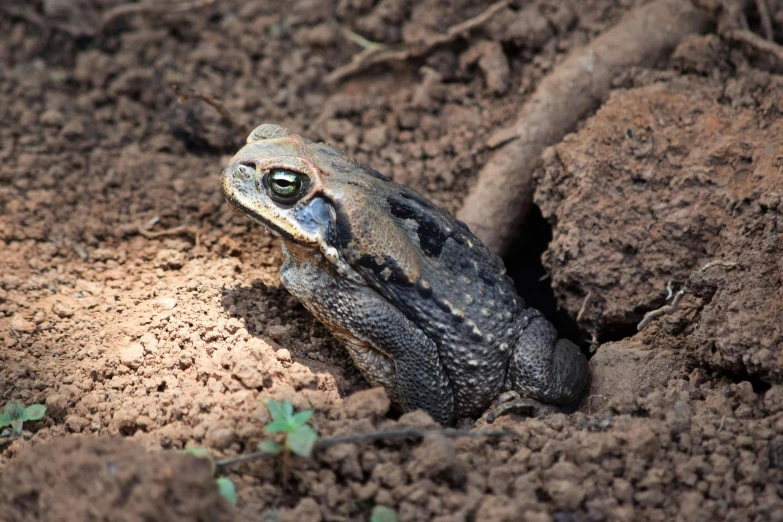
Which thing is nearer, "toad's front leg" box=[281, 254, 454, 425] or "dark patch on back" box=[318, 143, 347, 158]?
"toad's front leg" box=[281, 254, 454, 425]

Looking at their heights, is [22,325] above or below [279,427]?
below

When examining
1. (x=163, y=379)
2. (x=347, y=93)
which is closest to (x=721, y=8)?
(x=347, y=93)

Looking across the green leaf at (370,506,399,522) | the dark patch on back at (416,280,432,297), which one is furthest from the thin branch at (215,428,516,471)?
the dark patch on back at (416,280,432,297)

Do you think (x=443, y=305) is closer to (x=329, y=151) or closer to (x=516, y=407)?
(x=516, y=407)

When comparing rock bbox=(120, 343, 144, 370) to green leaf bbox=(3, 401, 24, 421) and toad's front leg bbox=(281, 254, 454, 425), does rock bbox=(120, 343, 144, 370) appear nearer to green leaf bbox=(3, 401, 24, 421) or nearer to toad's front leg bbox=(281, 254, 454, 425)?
green leaf bbox=(3, 401, 24, 421)

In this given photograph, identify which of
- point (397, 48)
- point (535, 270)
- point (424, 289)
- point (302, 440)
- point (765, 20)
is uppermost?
point (765, 20)

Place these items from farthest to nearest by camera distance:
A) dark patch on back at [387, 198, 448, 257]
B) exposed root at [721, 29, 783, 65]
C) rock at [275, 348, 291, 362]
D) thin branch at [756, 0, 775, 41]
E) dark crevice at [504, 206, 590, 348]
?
dark crevice at [504, 206, 590, 348], thin branch at [756, 0, 775, 41], exposed root at [721, 29, 783, 65], dark patch on back at [387, 198, 448, 257], rock at [275, 348, 291, 362]

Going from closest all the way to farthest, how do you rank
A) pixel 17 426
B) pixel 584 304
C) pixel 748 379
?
pixel 17 426, pixel 748 379, pixel 584 304

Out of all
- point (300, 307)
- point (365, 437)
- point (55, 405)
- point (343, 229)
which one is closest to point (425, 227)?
point (343, 229)
